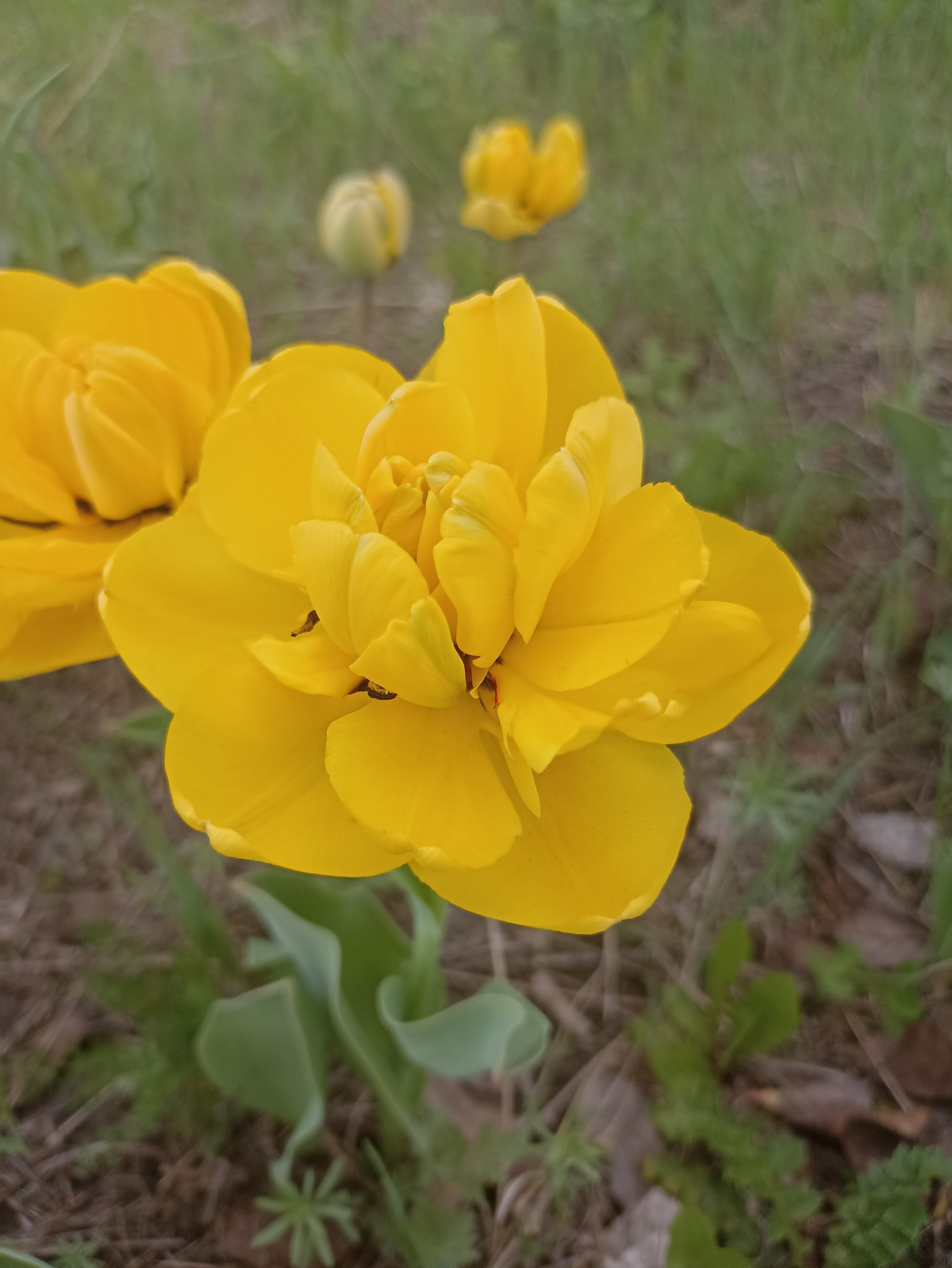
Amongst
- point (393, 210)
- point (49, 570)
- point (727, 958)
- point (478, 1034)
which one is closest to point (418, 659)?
point (49, 570)

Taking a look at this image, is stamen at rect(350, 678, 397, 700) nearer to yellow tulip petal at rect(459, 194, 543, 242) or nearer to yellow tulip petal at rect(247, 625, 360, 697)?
yellow tulip petal at rect(247, 625, 360, 697)

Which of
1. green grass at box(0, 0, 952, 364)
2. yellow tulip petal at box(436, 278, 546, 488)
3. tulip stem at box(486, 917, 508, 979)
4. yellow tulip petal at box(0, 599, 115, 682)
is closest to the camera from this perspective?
yellow tulip petal at box(436, 278, 546, 488)

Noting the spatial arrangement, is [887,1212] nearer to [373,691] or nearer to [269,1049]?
[269,1049]

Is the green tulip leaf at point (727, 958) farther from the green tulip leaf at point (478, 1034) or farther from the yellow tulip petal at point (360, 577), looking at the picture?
the yellow tulip petal at point (360, 577)

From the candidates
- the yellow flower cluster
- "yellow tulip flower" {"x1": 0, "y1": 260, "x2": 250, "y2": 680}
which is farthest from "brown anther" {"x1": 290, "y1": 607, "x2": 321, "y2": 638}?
"yellow tulip flower" {"x1": 0, "y1": 260, "x2": 250, "y2": 680}

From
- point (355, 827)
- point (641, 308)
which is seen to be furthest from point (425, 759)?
point (641, 308)

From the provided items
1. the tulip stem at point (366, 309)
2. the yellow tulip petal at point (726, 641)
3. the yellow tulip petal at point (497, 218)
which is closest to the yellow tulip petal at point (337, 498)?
the yellow tulip petal at point (726, 641)
